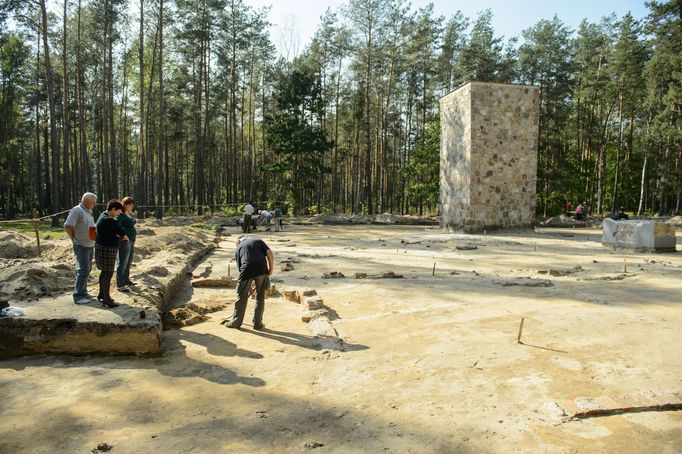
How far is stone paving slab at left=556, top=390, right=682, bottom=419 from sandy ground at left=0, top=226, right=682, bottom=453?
0.24 feet

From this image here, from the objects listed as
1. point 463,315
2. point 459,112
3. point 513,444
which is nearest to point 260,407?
point 513,444

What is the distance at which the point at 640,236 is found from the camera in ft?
45.2

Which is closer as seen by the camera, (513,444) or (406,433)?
(513,444)

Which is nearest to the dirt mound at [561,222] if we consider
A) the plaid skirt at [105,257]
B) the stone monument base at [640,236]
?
the stone monument base at [640,236]

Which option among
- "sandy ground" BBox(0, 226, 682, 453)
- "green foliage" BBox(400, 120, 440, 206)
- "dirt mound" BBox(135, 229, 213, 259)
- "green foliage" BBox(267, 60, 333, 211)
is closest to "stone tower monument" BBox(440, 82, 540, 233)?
"green foliage" BBox(400, 120, 440, 206)

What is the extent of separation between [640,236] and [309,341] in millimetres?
12578

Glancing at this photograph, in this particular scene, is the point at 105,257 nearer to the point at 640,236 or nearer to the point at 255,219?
the point at 640,236

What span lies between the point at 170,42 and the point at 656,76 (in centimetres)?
3312

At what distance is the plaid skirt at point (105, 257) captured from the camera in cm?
602

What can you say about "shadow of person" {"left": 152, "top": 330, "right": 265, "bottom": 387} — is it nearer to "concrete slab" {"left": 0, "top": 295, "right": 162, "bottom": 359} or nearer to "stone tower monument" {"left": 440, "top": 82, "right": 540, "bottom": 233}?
"concrete slab" {"left": 0, "top": 295, "right": 162, "bottom": 359}

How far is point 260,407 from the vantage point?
379 centimetres

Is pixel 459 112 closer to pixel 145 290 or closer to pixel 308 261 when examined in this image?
pixel 308 261

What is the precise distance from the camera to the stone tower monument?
66.8ft

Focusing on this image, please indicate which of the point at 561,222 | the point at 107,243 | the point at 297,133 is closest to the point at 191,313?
the point at 107,243
